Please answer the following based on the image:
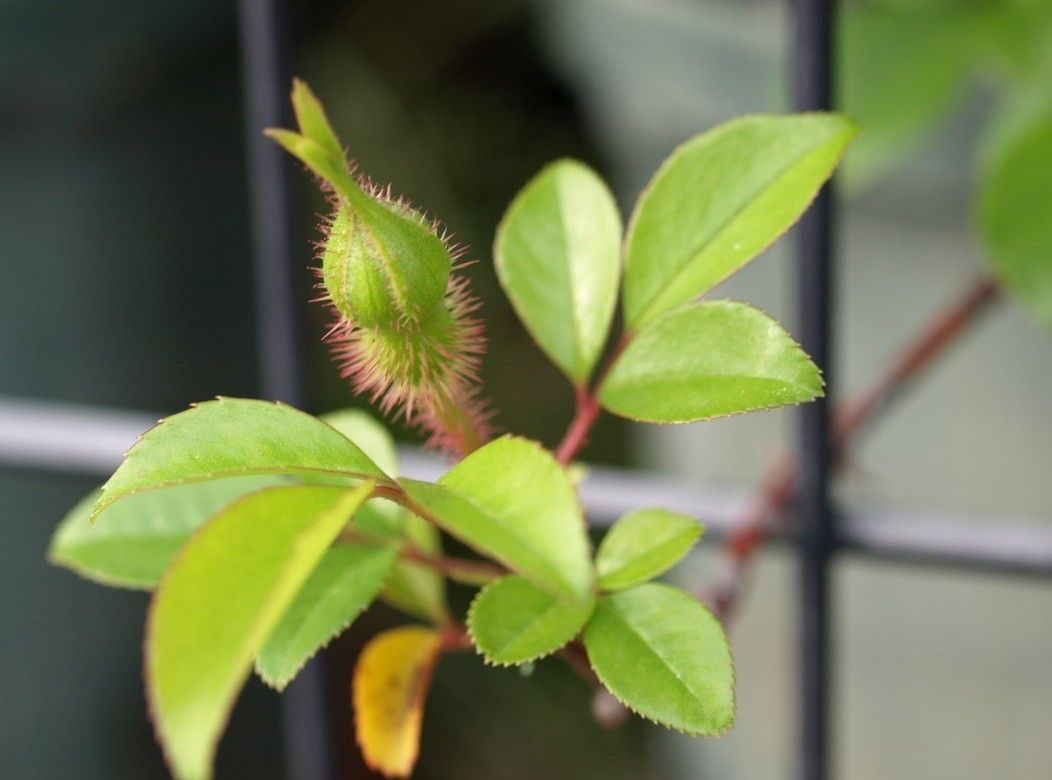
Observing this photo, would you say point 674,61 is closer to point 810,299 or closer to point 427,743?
point 810,299

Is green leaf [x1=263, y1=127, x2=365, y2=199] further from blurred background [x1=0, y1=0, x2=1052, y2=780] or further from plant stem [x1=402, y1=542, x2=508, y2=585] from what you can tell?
blurred background [x1=0, y1=0, x2=1052, y2=780]

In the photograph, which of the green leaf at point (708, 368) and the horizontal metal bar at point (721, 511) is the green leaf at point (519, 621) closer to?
the green leaf at point (708, 368)

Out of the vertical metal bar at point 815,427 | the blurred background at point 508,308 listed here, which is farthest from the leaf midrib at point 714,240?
the blurred background at point 508,308

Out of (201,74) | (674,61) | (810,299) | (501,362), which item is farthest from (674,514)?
(501,362)

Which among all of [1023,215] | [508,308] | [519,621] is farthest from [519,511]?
[508,308]

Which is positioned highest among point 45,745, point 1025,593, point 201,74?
point 201,74
